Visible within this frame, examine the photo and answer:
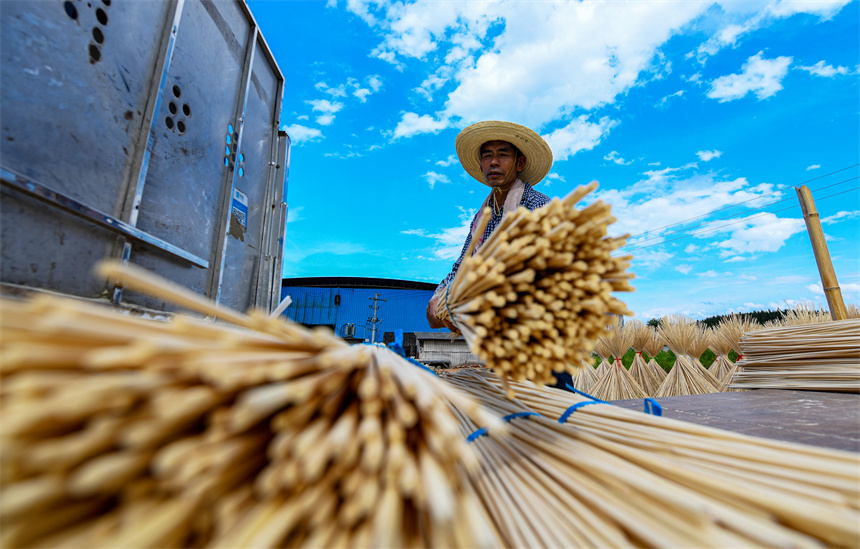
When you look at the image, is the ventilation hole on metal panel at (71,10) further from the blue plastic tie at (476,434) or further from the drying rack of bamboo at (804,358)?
the drying rack of bamboo at (804,358)

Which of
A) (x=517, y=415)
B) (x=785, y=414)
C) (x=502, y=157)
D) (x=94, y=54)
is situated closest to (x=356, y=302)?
(x=502, y=157)

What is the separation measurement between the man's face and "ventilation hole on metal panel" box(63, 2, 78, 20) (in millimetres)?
2364

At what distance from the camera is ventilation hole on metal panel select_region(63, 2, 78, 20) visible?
170cm

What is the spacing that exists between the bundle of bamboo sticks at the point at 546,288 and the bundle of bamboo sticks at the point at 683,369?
4512mm

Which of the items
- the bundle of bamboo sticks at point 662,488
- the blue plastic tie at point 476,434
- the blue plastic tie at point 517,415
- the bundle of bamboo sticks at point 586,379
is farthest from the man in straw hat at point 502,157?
the bundle of bamboo sticks at point 586,379

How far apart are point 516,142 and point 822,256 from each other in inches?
144

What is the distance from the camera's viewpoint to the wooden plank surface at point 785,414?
4.08 feet

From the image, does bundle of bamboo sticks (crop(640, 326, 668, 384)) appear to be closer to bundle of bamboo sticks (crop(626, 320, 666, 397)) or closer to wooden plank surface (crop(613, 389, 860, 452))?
bundle of bamboo sticks (crop(626, 320, 666, 397))

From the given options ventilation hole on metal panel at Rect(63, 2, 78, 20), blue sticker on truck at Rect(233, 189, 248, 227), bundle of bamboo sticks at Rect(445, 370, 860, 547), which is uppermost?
ventilation hole on metal panel at Rect(63, 2, 78, 20)

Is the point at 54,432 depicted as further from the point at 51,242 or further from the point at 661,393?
the point at 661,393

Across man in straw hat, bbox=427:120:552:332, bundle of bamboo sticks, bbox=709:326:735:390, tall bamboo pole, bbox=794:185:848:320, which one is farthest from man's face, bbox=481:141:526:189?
bundle of bamboo sticks, bbox=709:326:735:390

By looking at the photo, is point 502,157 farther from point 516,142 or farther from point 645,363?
point 645,363

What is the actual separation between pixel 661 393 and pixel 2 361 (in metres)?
5.69

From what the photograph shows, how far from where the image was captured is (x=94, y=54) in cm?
183
